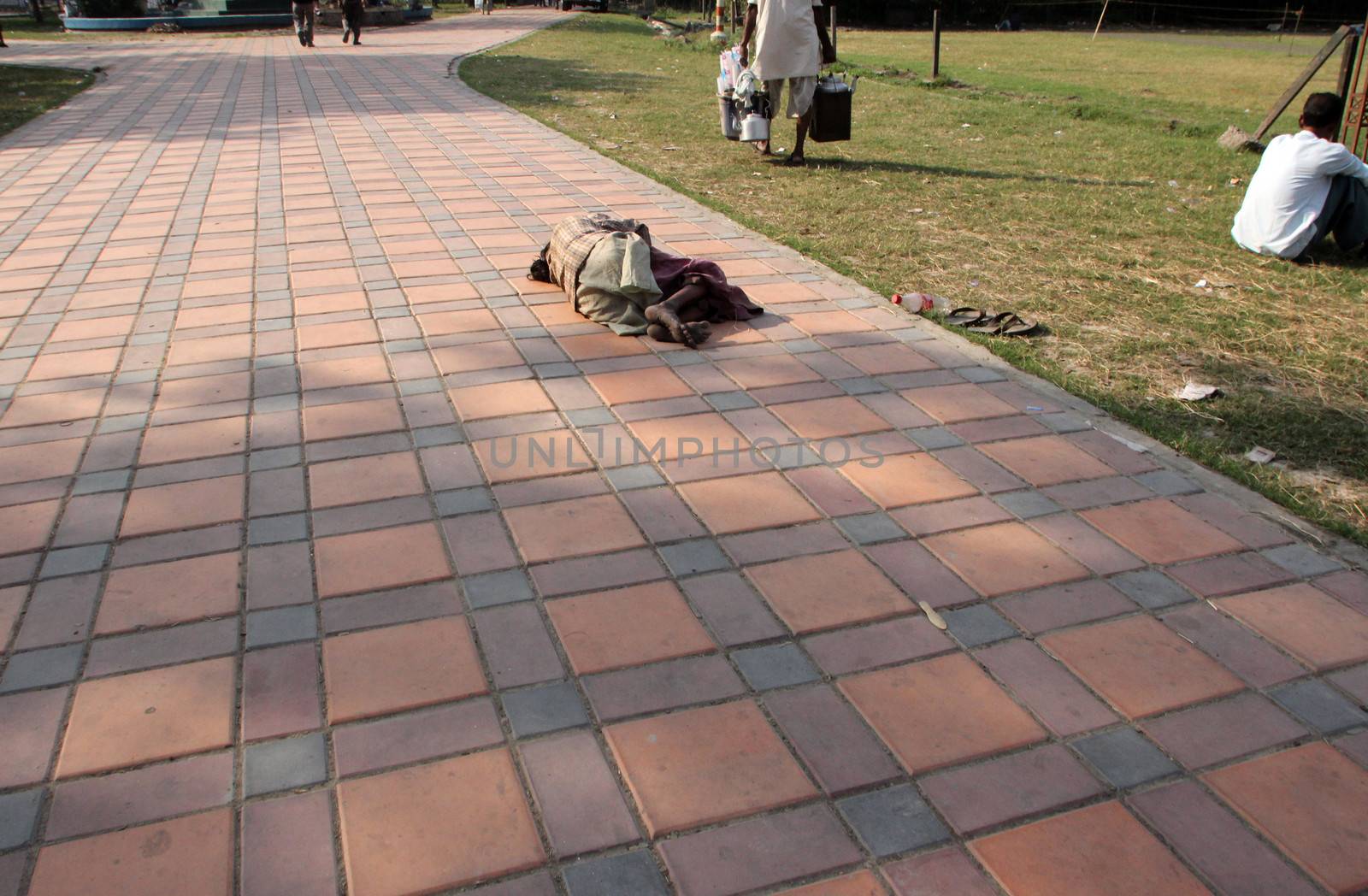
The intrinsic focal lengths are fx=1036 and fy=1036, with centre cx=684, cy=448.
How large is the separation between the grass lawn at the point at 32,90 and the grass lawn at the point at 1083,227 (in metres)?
5.07

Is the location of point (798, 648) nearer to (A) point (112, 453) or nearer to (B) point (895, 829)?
(B) point (895, 829)

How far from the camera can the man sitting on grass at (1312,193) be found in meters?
5.68

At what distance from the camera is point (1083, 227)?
21.2 ft

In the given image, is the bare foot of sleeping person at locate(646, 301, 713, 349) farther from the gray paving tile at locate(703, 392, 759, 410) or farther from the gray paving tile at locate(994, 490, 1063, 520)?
the gray paving tile at locate(994, 490, 1063, 520)

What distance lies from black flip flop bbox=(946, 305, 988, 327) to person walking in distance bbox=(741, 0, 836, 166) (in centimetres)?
353

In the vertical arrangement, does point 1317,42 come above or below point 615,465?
above

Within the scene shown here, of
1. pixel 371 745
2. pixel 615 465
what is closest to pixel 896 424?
pixel 615 465

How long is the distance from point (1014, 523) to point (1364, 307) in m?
3.14

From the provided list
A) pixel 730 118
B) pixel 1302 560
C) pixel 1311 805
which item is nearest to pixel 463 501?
pixel 1311 805

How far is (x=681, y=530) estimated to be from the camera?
3023 mm

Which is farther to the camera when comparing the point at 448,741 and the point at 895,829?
the point at 448,741

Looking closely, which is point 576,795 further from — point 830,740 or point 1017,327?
point 1017,327

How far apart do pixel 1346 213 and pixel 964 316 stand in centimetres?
262

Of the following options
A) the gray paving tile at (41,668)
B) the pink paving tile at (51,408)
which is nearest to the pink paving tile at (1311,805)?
the gray paving tile at (41,668)
